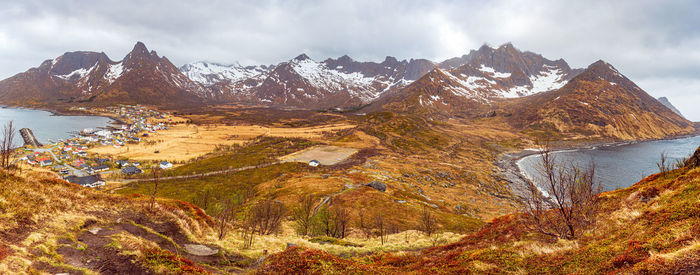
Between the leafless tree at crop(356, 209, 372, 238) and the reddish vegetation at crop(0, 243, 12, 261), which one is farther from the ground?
the reddish vegetation at crop(0, 243, 12, 261)

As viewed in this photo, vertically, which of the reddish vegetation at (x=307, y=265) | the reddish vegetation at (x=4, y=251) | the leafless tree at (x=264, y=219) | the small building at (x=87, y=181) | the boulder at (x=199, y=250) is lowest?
the small building at (x=87, y=181)

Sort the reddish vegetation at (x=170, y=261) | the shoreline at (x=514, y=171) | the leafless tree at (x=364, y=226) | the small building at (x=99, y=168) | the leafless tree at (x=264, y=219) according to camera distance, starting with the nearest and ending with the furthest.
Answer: the reddish vegetation at (x=170, y=261), the leafless tree at (x=264, y=219), the leafless tree at (x=364, y=226), the shoreline at (x=514, y=171), the small building at (x=99, y=168)

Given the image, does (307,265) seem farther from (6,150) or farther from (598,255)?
(6,150)

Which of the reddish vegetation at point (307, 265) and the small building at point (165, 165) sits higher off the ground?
the reddish vegetation at point (307, 265)

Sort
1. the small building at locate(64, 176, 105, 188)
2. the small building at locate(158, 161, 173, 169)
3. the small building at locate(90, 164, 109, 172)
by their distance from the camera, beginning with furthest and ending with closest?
the small building at locate(158, 161, 173, 169) < the small building at locate(90, 164, 109, 172) < the small building at locate(64, 176, 105, 188)

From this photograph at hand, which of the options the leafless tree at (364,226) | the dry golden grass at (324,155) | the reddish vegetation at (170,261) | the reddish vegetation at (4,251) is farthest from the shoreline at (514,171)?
the reddish vegetation at (4,251)

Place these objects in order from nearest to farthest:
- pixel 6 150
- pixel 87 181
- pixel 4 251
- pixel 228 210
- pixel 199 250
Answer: pixel 4 251
pixel 199 250
pixel 228 210
pixel 6 150
pixel 87 181

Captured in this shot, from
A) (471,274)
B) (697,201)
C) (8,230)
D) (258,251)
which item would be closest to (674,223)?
(697,201)

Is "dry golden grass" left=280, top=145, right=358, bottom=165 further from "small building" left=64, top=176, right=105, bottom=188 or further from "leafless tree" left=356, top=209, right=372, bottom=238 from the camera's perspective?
"leafless tree" left=356, top=209, right=372, bottom=238

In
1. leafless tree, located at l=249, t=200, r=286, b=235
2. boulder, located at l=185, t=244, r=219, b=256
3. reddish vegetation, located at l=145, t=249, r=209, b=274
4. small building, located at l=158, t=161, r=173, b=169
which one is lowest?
small building, located at l=158, t=161, r=173, b=169

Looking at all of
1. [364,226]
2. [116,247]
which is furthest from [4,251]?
[364,226]

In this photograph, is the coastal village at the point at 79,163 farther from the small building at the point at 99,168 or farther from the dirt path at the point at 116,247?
the dirt path at the point at 116,247

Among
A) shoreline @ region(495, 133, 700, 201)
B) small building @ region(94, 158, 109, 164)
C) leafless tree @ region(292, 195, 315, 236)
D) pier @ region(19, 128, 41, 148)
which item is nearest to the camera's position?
leafless tree @ region(292, 195, 315, 236)

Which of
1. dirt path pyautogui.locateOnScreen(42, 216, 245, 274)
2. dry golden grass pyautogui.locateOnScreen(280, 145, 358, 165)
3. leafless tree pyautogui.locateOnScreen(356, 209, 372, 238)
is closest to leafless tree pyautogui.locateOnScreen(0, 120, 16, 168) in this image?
dirt path pyautogui.locateOnScreen(42, 216, 245, 274)
